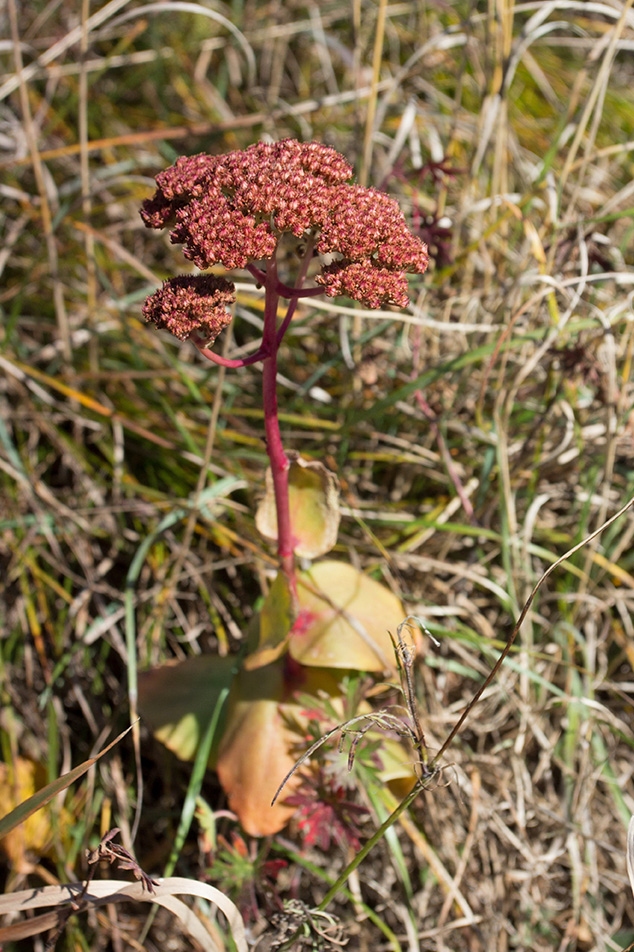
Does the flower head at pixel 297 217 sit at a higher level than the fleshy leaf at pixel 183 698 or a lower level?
higher

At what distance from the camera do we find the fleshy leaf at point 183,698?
5.81 ft

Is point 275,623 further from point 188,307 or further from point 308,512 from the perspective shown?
point 188,307

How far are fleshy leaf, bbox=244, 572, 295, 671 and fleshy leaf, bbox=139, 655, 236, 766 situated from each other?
0.24m

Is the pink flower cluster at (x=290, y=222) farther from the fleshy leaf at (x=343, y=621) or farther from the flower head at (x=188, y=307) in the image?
the fleshy leaf at (x=343, y=621)

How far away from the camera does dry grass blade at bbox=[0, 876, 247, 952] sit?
1224 mm

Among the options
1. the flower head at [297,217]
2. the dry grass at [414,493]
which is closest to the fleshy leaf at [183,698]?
the dry grass at [414,493]

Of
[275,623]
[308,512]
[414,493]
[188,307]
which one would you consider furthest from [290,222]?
[414,493]

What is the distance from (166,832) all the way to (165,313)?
1.50 metres

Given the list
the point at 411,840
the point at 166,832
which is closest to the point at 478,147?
the point at 411,840

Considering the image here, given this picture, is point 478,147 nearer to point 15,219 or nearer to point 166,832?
point 15,219

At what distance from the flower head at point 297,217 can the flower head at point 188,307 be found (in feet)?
0.17

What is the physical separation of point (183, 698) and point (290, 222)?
1185 mm

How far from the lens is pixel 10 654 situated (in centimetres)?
213

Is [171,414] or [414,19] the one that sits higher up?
[414,19]
